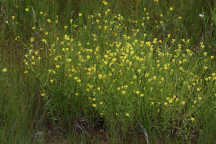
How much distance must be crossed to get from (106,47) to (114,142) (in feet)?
4.48

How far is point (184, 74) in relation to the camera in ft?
12.4

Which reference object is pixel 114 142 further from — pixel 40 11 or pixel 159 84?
pixel 40 11

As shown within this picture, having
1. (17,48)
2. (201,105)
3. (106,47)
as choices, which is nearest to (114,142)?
(201,105)

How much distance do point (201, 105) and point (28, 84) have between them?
5.22 ft

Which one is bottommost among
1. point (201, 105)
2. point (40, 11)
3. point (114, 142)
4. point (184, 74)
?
point (114, 142)

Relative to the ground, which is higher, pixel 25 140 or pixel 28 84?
pixel 28 84

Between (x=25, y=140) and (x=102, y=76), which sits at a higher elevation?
(x=102, y=76)

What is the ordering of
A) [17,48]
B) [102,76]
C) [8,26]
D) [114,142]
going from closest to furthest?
[114,142] < [102,76] < [17,48] < [8,26]

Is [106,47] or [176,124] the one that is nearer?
[176,124]

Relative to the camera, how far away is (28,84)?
3.77m

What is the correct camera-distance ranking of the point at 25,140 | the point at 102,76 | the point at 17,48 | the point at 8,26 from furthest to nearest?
the point at 8,26, the point at 17,48, the point at 102,76, the point at 25,140

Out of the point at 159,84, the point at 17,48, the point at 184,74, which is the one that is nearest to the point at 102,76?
the point at 159,84

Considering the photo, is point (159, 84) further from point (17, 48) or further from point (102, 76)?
point (17, 48)

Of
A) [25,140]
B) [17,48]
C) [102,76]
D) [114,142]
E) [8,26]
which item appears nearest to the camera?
[25,140]
